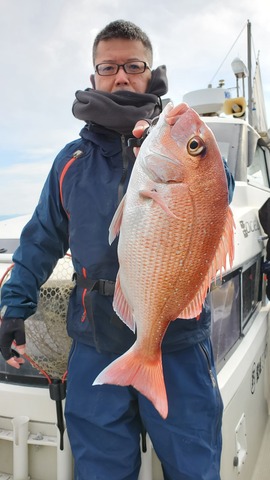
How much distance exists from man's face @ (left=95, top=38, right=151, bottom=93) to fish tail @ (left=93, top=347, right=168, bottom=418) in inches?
46.6

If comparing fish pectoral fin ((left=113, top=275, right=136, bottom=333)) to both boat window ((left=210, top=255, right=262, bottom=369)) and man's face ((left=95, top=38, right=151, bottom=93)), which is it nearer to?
boat window ((left=210, top=255, right=262, bottom=369))

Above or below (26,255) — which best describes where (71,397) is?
below

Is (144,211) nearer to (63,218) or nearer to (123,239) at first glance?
(123,239)

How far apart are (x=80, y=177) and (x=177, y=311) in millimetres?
768

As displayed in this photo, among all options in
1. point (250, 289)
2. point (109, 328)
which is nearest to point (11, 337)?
point (109, 328)

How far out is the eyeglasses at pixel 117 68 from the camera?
200cm

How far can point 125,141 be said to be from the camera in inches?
75.4

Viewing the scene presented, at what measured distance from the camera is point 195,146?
4.73ft

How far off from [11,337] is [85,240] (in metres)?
0.56

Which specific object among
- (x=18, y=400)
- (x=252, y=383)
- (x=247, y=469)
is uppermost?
(x=18, y=400)

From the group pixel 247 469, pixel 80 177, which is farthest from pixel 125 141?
pixel 247 469

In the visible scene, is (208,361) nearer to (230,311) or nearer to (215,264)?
(215,264)

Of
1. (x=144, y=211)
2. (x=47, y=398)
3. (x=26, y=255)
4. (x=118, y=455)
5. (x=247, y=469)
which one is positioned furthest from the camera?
(x=247, y=469)

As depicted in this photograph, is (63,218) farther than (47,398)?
No
